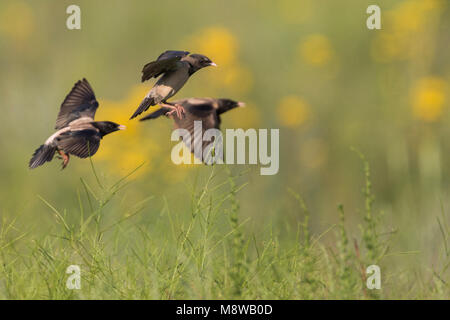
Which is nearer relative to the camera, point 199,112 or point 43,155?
point 43,155

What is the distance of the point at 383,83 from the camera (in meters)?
6.27

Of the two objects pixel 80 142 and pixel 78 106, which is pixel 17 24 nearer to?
pixel 78 106

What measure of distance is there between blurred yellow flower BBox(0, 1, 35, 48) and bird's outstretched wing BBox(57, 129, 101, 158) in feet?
16.6

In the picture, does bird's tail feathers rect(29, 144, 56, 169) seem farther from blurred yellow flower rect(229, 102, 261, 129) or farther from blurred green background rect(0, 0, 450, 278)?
blurred yellow flower rect(229, 102, 261, 129)

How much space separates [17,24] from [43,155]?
17.7 feet

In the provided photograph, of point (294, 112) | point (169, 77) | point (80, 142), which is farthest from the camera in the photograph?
point (294, 112)

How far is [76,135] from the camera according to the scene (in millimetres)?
2418

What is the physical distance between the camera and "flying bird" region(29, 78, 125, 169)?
232cm

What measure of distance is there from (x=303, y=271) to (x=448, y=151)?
4463 mm

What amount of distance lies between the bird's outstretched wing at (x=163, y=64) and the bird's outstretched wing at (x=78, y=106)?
0.44 meters

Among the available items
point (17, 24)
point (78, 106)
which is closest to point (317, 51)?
point (17, 24)

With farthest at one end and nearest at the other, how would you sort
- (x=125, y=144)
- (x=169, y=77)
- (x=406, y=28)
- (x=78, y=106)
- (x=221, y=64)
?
(x=221, y=64) → (x=406, y=28) → (x=125, y=144) → (x=78, y=106) → (x=169, y=77)

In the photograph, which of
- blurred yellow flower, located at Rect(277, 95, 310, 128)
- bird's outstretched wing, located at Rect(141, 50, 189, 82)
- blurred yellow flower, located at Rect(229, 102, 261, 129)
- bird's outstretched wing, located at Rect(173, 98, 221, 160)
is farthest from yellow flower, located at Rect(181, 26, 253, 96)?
bird's outstretched wing, located at Rect(141, 50, 189, 82)
